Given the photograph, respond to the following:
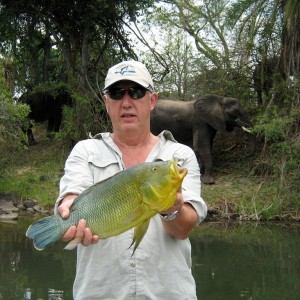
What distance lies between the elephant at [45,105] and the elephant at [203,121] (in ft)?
14.0

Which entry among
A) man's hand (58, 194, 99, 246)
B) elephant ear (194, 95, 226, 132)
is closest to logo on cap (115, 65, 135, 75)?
man's hand (58, 194, 99, 246)

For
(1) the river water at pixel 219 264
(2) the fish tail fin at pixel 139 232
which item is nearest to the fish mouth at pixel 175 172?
(2) the fish tail fin at pixel 139 232

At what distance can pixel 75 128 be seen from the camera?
1569cm

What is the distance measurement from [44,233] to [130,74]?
0.81 metres

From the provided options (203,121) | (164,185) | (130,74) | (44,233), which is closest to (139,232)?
(164,185)

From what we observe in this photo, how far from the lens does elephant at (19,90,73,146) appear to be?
17.6m

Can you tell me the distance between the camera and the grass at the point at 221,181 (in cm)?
1105

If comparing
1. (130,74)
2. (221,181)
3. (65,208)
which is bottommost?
(65,208)

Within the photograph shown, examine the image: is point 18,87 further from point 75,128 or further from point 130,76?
point 130,76

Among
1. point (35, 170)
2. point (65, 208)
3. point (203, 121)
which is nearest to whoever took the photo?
point (65, 208)

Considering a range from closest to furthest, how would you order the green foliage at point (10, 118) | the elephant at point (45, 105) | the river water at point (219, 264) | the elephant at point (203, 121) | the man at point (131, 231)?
1. the man at point (131, 231)
2. the river water at point (219, 264)
3. the green foliage at point (10, 118)
4. the elephant at point (203, 121)
5. the elephant at point (45, 105)

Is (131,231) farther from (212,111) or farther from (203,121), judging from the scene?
(203,121)

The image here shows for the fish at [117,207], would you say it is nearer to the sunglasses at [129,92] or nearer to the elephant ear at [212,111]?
the sunglasses at [129,92]

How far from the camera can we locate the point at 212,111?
13.6 metres
